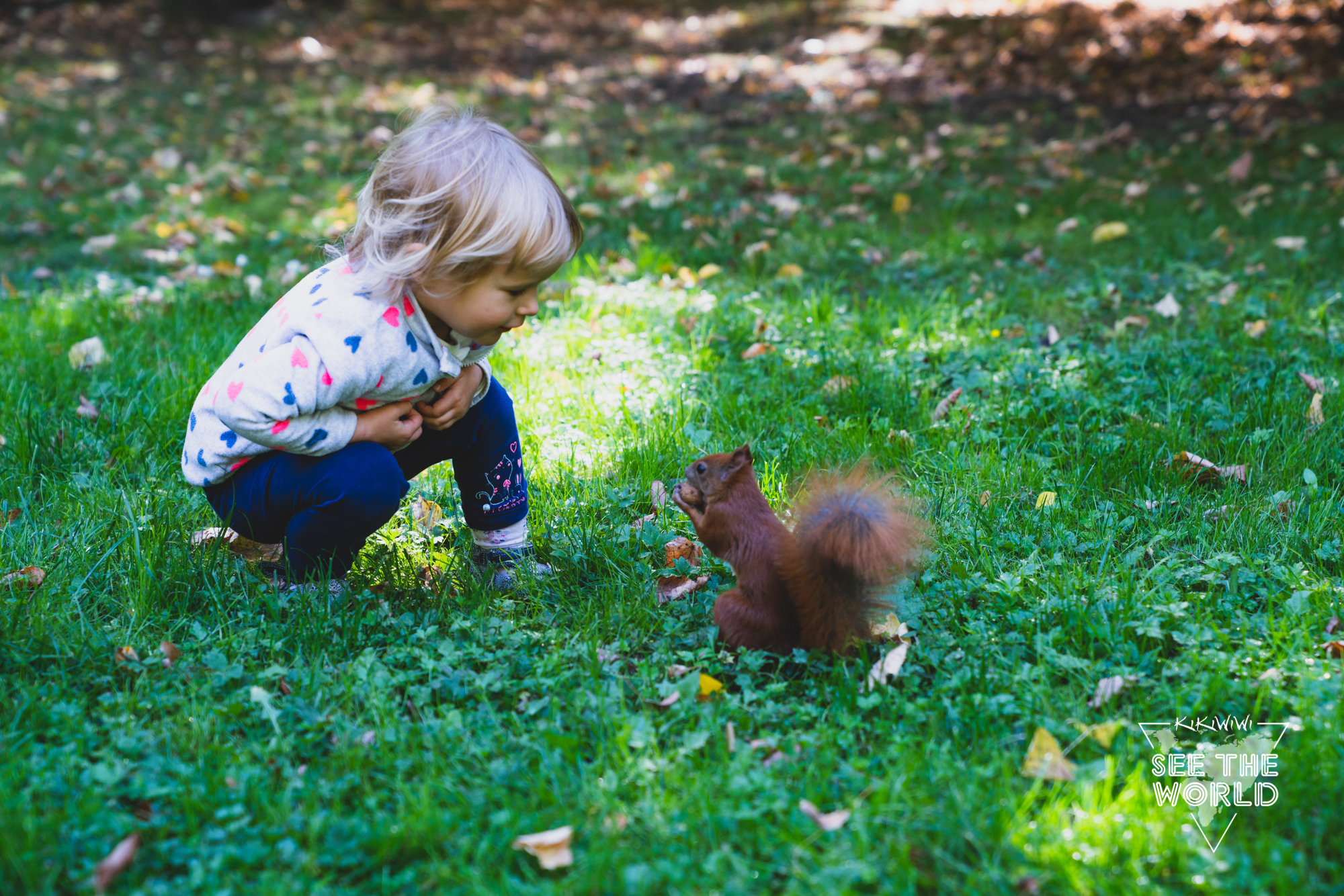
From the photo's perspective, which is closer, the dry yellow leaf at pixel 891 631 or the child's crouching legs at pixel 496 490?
the dry yellow leaf at pixel 891 631

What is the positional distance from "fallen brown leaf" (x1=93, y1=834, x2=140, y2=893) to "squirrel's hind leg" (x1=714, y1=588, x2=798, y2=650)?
114cm

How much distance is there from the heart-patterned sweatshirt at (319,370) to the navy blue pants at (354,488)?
0.21ft

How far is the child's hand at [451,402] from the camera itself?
7.80ft

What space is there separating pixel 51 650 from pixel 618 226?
3.70 meters

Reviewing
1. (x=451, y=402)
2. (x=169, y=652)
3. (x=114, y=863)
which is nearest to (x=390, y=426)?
(x=451, y=402)

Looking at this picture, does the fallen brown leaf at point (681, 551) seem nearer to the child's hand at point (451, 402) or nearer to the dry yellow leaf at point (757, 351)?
the child's hand at point (451, 402)

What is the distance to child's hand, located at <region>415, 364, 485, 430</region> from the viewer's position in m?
2.38

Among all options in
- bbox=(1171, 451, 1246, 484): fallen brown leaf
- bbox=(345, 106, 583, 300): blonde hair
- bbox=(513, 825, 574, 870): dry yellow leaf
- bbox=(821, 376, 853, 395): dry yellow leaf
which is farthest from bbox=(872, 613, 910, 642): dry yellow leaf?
bbox=(821, 376, 853, 395): dry yellow leaf

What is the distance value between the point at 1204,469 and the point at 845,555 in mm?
1542

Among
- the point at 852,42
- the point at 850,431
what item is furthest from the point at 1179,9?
the point at 850,431

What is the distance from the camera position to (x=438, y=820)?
1677 mm

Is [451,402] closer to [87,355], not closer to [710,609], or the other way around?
[710,609]

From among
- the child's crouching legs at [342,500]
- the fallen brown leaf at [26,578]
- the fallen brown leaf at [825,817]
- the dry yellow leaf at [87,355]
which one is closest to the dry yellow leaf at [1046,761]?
the fallen brown leaf at [825,817]

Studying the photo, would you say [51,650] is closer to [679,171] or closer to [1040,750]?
[1040,750]
